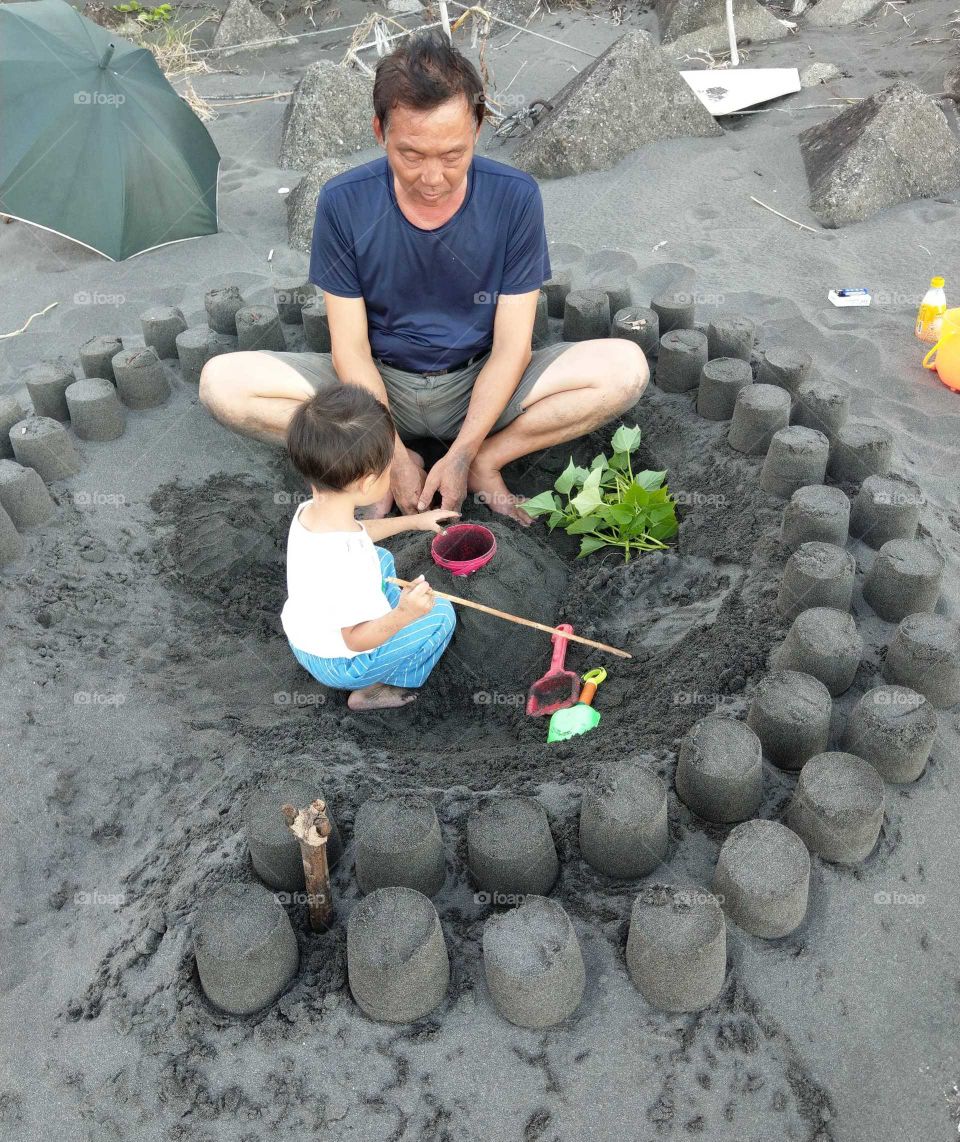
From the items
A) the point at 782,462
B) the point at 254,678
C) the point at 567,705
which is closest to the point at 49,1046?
the point at 254,678

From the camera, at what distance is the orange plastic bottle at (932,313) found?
3.57m

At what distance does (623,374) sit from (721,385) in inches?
11.9

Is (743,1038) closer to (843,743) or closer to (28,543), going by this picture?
(843,743)

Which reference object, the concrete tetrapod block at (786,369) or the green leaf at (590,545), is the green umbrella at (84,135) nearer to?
the green leaf at (590,545)

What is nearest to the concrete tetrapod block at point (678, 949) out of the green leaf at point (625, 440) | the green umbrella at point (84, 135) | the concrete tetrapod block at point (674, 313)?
the green leaf at point (625, 440)

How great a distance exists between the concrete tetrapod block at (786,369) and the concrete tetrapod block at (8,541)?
2162 mm

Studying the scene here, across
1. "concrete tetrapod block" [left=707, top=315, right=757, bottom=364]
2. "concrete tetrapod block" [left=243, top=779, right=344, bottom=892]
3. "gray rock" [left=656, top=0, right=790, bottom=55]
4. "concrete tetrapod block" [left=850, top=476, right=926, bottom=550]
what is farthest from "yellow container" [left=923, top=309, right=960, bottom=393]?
"gray rock" [left=656, top=0, right=790, bottom=55]

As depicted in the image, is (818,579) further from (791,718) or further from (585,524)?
(585,524)

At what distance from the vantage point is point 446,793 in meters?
2.01

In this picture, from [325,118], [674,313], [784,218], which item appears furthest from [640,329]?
[325,118]

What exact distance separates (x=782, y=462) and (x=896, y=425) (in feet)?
2.83

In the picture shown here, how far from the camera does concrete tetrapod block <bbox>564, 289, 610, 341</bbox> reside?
337 cm

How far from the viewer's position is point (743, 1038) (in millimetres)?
1609

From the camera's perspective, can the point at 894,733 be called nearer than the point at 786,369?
Yes
